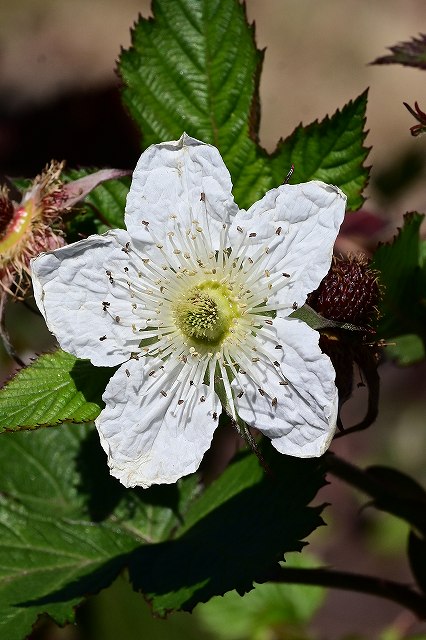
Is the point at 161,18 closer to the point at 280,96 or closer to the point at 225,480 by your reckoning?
the point at 225,480

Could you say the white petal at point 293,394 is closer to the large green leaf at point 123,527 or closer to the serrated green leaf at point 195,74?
the large green leaf at point 123,527

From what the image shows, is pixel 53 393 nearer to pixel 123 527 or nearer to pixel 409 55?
pixel 123 527

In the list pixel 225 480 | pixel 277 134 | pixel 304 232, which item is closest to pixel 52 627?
pixel 225 480

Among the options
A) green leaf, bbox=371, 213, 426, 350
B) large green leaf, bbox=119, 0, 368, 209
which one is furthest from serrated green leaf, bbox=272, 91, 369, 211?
green leaf, bbox=371, 213, 426, 350

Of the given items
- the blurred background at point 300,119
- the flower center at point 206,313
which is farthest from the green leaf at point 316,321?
the blurred background at point 300,119

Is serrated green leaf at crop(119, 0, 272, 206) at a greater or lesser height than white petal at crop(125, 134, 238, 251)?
greater

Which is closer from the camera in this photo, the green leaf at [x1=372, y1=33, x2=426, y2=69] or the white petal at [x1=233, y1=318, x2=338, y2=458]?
the white petal at [x1=233, y1=318, x2=338, y2=458]

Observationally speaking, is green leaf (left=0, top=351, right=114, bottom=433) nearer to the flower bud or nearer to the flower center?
the flower center
